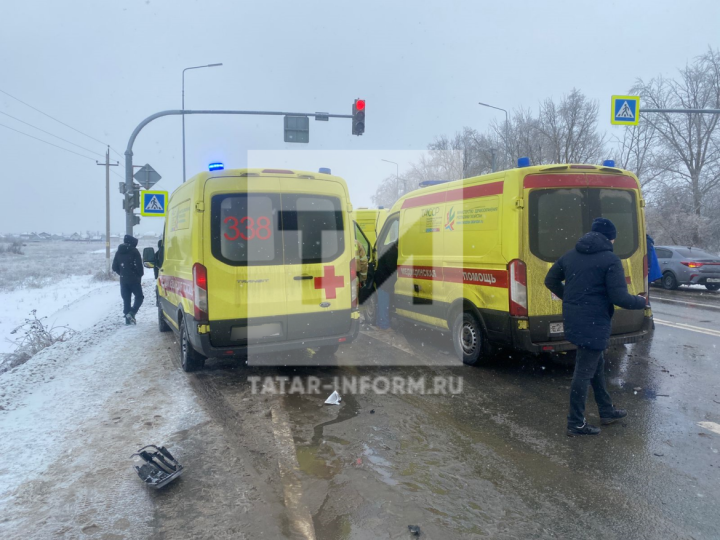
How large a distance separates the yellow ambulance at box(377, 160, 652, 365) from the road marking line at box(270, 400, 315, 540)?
282cm

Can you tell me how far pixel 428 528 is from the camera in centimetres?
298

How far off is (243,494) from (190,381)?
3.02 meters

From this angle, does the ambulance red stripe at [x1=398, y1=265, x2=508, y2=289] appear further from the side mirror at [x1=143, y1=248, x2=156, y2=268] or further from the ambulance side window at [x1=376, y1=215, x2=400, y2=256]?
the side mirror at [x1=143, y1=248, x2=156, y2=268]

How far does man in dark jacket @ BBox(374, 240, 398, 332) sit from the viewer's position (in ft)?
28.5

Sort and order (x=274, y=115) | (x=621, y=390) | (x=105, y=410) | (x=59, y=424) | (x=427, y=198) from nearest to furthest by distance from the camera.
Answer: (x=59, y=424), (x=105, y=410), (x=621, y=390), (x=427, y=198), (x=274, y=115)

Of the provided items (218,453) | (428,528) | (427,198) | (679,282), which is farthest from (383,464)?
(679,282)

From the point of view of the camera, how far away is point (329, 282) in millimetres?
6066

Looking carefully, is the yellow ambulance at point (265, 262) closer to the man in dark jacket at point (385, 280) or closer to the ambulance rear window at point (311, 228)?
the ambulance rear window at point (311, 228)

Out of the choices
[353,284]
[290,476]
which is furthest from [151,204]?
[290,476]

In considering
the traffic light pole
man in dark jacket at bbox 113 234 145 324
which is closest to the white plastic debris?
man in dark jacket at bbox 113 234 145 324

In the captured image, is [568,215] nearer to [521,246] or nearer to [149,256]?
[521,246]

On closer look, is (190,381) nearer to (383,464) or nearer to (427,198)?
(383,464)

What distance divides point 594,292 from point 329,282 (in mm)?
3018

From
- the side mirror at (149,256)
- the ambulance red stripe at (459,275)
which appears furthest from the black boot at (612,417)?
the side mirror at (149,256)
